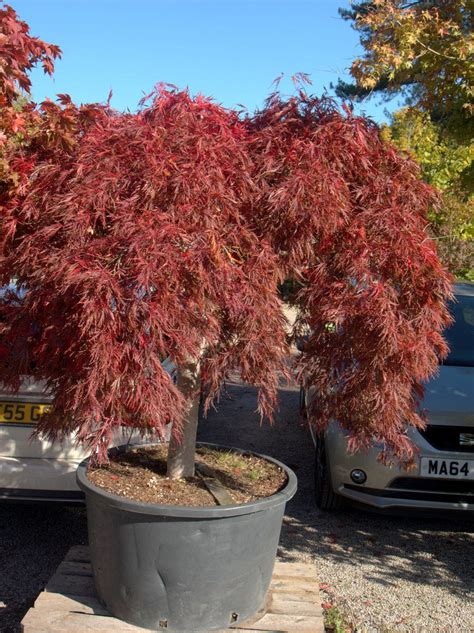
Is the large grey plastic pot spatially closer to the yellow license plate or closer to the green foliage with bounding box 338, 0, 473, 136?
the yellow license plate

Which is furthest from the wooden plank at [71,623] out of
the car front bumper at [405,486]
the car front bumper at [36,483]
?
the car front bumper at [405,486]

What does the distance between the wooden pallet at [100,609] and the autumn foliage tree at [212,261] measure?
2.44 ft

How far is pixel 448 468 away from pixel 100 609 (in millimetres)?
2358

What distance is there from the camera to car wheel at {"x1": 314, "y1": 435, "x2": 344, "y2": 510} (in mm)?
4953

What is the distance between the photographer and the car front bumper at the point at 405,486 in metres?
4.38

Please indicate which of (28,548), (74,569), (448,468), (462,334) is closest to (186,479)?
(74,569)

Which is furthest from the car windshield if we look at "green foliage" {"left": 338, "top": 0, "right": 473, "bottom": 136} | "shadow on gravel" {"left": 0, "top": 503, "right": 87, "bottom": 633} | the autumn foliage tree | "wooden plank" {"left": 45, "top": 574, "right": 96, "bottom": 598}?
"wooden plank" {"left": 45, "top": 574, "right": 96, "bottom": 598}

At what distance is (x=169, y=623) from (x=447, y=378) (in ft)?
8.94

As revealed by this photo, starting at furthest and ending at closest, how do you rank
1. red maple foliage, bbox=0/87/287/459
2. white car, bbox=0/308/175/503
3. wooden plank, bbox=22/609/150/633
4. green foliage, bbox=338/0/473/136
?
green foliage, bbox=338/0/473/136
white car, bbox=0/308/175/503
wooden plank, bbox=22/609/150/633
red maple foliage, bbox=0/87/287/459

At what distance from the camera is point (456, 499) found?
14.4ft

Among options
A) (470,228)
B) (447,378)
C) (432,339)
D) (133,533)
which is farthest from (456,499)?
(470,228)

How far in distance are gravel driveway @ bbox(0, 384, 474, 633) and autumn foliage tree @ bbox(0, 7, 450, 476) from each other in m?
0.58

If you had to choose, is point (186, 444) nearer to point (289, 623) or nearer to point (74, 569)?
point (74, 569)

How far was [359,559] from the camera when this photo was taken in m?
4.30
